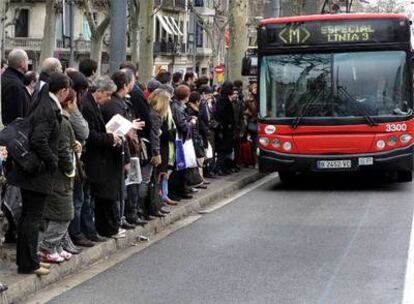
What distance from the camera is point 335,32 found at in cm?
1495

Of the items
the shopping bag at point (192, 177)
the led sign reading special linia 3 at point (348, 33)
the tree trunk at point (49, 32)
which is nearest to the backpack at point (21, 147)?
the shopping bag at point (192, 177)

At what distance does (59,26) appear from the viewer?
67.8 m

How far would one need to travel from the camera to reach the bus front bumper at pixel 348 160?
14508mm

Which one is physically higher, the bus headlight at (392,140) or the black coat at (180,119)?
the black coat at (180,119)

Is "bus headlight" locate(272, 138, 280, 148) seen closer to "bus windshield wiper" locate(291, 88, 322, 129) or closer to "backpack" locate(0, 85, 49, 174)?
"bus windshield wiper" locate(291, 88, 322, 129)

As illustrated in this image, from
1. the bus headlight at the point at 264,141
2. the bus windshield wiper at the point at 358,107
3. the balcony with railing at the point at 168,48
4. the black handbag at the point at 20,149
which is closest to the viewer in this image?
the black handbag at the point at 20,149

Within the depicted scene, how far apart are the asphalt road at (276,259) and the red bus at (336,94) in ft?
3.90

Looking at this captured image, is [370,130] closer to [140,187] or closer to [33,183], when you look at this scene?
[140,187]

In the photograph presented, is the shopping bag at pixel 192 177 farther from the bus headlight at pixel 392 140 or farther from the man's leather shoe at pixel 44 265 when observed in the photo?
the man's leather shoe at pixel 44 265

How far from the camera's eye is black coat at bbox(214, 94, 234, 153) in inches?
648

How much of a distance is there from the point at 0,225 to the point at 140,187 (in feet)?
8.04

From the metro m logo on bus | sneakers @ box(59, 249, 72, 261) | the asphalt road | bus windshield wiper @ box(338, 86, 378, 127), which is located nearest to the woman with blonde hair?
the asphalt road

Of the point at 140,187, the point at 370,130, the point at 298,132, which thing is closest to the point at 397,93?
the point at 370,130

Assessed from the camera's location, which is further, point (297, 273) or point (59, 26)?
point (59, 26)
